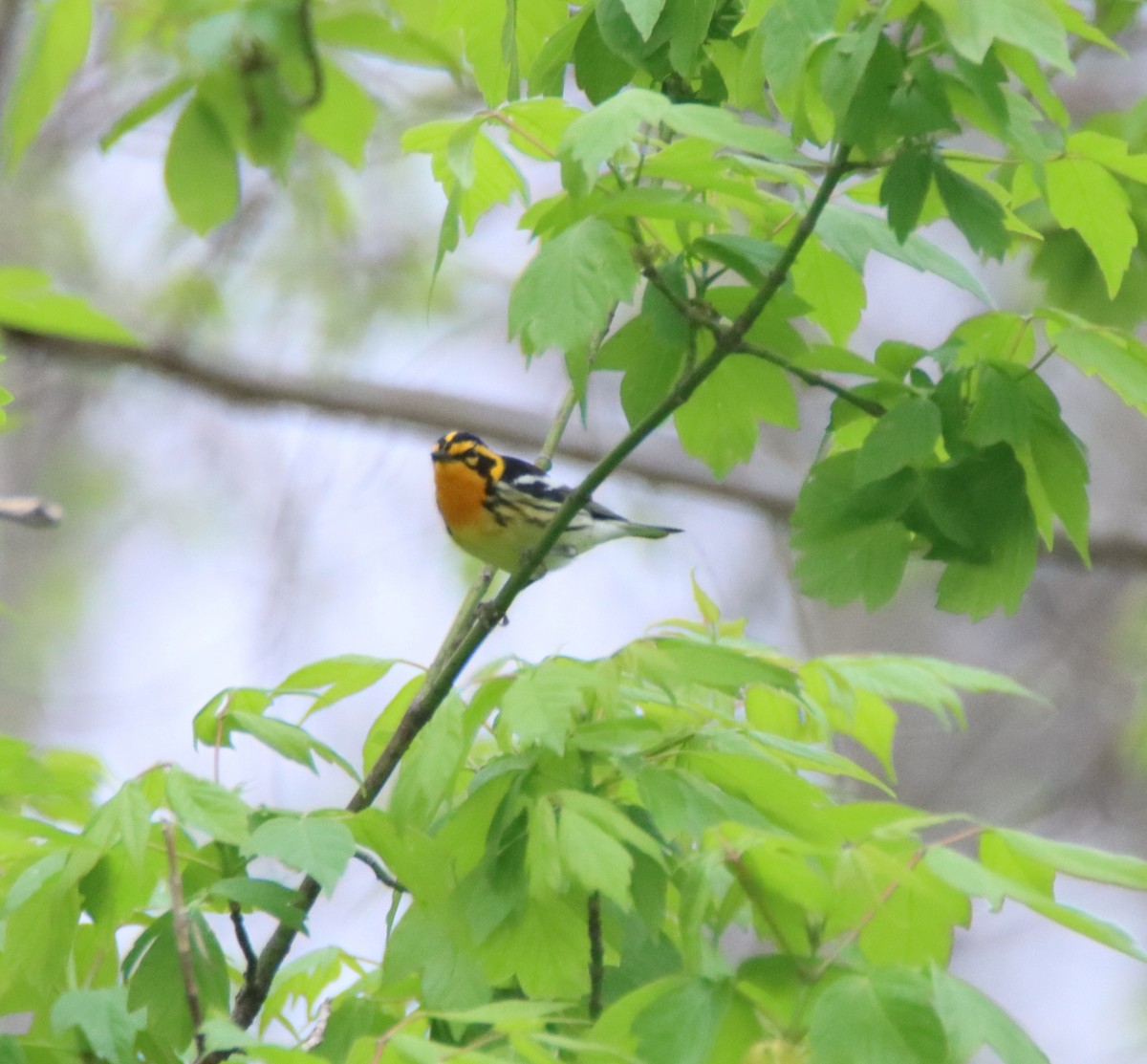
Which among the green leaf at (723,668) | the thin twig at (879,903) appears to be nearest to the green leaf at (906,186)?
the green leaf at (723,668)

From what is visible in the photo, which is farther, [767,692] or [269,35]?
[269,35]

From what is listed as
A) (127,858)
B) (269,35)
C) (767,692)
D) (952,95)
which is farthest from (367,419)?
(952,95)

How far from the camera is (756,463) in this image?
4109 millimetres

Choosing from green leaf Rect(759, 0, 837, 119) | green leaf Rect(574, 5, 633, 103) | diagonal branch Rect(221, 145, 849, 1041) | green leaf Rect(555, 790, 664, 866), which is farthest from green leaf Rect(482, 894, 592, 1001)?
green leaf Rect(574, 5, 633, 103)

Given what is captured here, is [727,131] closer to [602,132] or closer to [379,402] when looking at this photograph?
[602,132]

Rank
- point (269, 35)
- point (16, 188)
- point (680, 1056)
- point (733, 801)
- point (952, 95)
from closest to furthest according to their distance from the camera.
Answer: point (680, 1056), point (952, 95), point (733, 801), point (269, 35), point (16, 188)

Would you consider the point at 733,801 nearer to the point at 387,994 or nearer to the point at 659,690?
the point at 659,690

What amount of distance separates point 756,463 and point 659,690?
2529mm

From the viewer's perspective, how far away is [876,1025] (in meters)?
1.13

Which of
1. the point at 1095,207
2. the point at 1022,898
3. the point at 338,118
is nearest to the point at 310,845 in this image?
the point at 1022,898

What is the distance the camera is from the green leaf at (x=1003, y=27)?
3.80 ft

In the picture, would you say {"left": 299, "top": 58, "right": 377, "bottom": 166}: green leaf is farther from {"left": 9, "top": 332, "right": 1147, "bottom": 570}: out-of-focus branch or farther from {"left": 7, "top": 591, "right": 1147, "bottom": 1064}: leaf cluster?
{"left": 7, "top": 591, "right": 1147, "bottom": 1064}: leaf cluster

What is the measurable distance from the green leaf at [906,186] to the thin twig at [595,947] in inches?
28.6

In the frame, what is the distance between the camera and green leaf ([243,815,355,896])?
1.34 metres
